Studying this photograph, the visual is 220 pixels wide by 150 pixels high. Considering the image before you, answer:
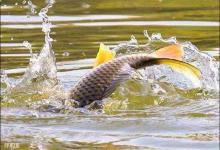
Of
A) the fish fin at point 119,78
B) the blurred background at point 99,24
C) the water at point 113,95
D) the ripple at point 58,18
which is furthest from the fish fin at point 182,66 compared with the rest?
the ripple at point 58,18

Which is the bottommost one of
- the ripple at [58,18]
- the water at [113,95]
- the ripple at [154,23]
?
the water at [113,95]

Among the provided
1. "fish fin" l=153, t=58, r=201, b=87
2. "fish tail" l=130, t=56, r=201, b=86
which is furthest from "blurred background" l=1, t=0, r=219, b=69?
"fish fin" l=153, t=58, r=201, b=87

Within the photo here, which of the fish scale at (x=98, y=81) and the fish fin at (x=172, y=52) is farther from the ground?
the fish fin at (x=172, y=52)

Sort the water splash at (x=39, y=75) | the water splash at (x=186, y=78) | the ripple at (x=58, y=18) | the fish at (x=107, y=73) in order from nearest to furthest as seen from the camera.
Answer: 1. the fish at (x=107, y=73)
2. the water splash at (x=39, y=75)
3. the water splash at (x=186, y=78)
4. the ripple at (x=58, y=18)

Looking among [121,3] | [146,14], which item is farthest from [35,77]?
[121,3]

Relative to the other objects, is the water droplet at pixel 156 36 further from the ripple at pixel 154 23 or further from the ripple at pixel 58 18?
the ripple at pixel 58 18

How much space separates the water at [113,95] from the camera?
6293 millimetres

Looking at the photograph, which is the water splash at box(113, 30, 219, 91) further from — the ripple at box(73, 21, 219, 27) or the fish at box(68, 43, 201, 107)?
the ripple at box(73, 21, 219, 27)

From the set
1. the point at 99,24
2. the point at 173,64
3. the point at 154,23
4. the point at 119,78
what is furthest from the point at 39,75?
the point at 154,23

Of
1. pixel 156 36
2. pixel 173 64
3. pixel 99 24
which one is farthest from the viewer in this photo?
pixel 99 24

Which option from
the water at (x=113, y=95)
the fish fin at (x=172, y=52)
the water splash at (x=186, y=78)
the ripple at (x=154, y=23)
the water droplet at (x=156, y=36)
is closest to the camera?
the fish fin at (x=172, y=52)

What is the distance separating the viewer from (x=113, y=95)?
7355 millimetres

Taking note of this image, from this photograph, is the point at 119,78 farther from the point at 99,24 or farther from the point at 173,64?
the point at 99,24

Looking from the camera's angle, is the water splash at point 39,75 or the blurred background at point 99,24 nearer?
the water splash at point 39,75
